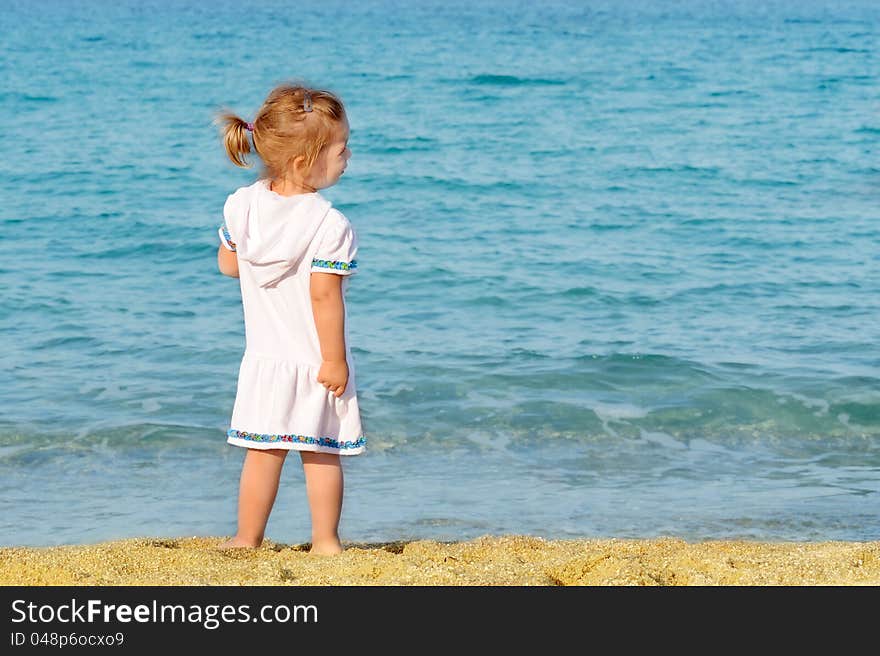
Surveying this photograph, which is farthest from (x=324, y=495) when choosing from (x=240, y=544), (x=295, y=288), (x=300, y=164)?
(x=300, y=164)

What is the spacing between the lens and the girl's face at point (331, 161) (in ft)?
11.6

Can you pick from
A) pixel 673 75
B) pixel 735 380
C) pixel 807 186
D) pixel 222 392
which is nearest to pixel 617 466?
pixel 735 380

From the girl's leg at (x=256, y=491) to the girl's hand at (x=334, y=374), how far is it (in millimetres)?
294

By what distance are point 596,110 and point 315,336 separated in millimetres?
16589

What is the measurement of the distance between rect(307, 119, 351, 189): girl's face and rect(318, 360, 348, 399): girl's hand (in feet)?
1.72

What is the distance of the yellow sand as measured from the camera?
3.24 m

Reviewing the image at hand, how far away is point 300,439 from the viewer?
362 cm

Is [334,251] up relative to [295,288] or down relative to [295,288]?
up

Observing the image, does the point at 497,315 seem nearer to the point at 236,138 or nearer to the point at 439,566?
the point at 236,138

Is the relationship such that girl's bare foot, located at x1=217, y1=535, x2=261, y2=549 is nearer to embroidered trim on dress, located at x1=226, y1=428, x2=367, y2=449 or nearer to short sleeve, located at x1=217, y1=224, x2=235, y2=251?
embroidered trim on dress, located at x1=226, y1=428, x2=367, y2=449

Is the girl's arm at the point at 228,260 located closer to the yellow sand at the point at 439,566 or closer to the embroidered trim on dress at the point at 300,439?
the embroidered trim on dress at the point at 300,439

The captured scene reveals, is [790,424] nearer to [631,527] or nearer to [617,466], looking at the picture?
[617,466]

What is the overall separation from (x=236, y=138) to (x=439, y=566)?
137cm

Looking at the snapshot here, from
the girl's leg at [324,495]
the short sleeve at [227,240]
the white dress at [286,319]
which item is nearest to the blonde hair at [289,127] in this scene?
the white dress at [286,319]
